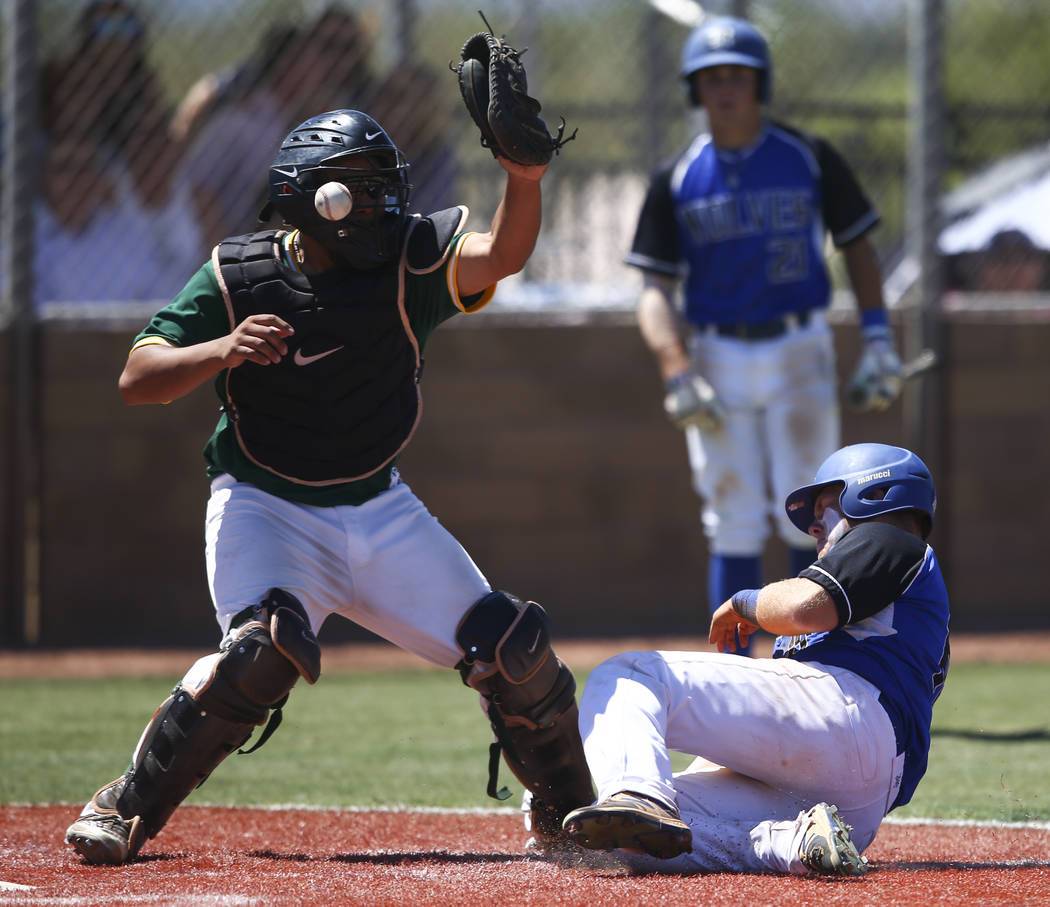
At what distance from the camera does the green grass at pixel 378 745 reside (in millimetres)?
4742

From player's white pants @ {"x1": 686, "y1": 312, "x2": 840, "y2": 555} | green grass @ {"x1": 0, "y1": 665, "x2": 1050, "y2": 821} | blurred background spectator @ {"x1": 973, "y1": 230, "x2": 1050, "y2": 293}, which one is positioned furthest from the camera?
blurred background spectator @ {"x1": 973, "y1": 230, "x2": 1050, "y2": 293}

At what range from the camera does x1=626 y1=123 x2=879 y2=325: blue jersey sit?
5.91 m

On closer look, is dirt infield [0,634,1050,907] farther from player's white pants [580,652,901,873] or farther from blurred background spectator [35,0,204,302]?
blurred background spectator [35,0,204,302]

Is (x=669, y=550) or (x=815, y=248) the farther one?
(x=669, y=550)

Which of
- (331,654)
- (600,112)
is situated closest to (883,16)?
(600,112)

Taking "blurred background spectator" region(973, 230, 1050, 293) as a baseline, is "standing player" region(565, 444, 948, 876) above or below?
below

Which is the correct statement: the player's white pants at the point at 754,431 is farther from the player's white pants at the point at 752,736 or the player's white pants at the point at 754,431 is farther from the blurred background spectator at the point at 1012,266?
the blurred background spectator at the point at 1012,266

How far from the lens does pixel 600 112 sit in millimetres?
9242

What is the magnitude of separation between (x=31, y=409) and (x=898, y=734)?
19.2 ft

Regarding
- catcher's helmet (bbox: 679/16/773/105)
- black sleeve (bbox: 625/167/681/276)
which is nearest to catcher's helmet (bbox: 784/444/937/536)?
black sleeve (bbox: 625/167/681/276)

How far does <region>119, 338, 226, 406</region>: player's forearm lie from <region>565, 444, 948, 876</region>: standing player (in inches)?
44.5

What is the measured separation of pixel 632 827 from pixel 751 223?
3.38 m

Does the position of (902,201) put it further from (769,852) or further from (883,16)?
(769,852)

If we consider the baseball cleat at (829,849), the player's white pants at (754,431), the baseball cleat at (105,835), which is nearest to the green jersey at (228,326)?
the baseball cleat at (105,835)
